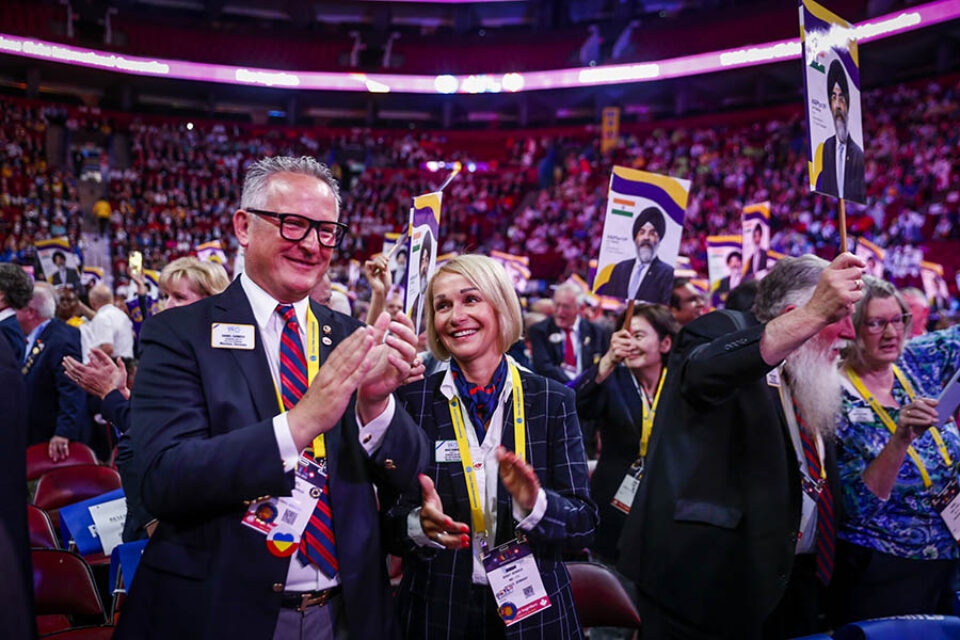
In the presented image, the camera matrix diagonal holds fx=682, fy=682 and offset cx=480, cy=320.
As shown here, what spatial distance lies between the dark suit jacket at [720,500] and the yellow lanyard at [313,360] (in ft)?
3.69

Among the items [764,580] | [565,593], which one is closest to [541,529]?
[565,593]

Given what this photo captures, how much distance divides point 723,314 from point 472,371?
2.91 ft

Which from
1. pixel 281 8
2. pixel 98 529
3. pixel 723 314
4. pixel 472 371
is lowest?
pixel 98 529

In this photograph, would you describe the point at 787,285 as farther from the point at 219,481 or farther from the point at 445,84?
the point at 445,84

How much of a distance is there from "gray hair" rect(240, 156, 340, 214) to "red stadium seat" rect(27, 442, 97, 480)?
306cm

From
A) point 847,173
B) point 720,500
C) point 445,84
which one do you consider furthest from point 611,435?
point 445,84

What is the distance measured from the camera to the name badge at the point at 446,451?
6.71ft

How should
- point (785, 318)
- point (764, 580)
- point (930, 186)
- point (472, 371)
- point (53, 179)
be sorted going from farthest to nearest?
point (53, 179) → point (930, 186) → point (472, 371) → point (764, 580) → point (785, 318)

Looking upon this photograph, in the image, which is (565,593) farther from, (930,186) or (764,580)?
(930,186)

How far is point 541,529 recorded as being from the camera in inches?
74.7

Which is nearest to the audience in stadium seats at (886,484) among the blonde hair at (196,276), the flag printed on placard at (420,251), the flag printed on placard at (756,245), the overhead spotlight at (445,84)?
the flag printed on placard at (420,251)

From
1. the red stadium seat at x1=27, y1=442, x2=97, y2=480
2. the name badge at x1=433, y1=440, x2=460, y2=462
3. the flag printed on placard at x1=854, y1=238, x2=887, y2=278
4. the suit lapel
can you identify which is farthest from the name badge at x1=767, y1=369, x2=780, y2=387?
the flag printed on placard at x1=854, y1=238, x2=887, y2=278

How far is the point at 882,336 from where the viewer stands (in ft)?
8.30

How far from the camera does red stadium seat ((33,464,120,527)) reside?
139 inches
